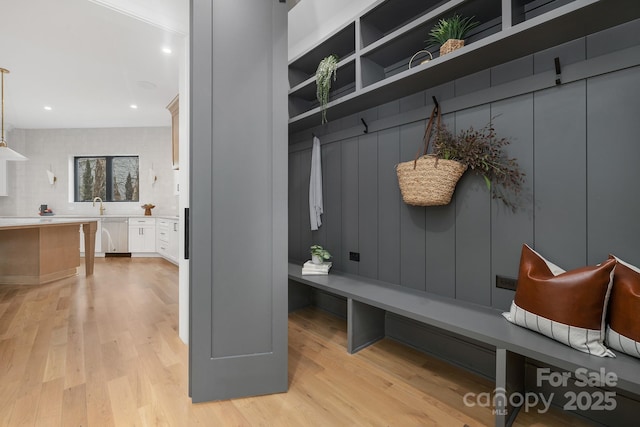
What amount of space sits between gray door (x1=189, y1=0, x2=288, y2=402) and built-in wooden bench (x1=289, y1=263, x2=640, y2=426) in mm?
683

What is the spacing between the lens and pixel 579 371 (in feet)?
3.69

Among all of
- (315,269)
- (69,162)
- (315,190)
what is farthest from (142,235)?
(315,269)

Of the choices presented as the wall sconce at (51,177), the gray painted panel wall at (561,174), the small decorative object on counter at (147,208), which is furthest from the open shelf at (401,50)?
the wall sconce at (51,177)

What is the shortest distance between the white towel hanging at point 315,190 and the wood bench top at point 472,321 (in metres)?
0.55

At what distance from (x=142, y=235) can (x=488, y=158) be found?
656 cm

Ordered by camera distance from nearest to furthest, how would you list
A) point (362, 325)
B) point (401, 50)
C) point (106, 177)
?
1. point (401, 50)
2. point (362, 325)
3. point (106, 177)

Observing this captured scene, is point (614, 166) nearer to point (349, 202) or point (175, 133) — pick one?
point (349, 202)

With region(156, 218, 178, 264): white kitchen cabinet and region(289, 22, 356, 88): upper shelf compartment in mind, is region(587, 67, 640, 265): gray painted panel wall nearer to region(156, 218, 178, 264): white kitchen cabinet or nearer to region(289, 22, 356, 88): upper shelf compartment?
region(289, 22, 356, 88): upper shelf compartment

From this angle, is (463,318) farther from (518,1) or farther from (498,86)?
(518,1)

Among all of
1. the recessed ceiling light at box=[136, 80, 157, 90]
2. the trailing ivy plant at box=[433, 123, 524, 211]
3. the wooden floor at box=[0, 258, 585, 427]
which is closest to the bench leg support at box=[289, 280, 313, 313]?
the wooden floor at box=[0, 258, 585, 427]

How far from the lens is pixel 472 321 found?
5.18 ft

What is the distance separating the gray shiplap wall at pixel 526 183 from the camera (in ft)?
4.46

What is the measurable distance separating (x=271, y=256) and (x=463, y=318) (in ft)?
3.66

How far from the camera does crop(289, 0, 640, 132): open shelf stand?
51.0 inches
